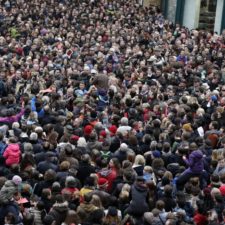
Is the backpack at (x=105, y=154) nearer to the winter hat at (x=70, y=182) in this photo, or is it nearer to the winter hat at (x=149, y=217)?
the winter hat at (x=70, y=182)

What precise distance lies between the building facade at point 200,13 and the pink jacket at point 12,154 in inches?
877

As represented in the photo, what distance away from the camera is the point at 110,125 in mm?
16969

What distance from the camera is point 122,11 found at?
111ft

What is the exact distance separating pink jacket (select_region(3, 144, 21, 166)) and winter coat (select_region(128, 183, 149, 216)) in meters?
2.68

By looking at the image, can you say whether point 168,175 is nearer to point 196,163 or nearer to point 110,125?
point 196,163

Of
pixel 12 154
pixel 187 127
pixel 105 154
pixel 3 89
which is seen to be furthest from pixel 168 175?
pixel 3 89

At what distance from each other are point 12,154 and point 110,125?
371 centimetres

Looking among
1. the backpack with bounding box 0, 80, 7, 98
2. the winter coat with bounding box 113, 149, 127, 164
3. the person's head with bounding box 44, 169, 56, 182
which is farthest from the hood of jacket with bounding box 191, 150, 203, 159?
the backpack with bounding box 0, 80, 7, 98

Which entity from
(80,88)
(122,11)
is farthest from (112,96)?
(122,11)

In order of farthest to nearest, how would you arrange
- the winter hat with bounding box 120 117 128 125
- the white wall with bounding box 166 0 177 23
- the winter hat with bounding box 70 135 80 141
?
the white wall with bounding box 166 0 177 23
the winter hat with bounding box 120 117 128 125
the winter hat with bounding box 70 135 80 141

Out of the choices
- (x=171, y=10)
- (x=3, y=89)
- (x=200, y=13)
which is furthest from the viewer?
(x=171, y=10)

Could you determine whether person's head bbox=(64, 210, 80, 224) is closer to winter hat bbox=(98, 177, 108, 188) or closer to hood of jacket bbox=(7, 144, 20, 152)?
winter hat bbox=(98, 177, 108, 188)

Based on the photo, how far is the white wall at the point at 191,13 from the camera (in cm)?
3666

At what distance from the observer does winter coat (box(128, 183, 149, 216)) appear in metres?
11.9
